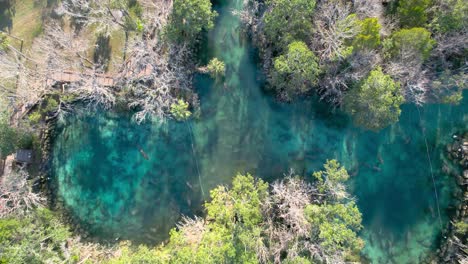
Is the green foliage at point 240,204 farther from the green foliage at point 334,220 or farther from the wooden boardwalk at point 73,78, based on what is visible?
the wooden boardwalk at point 73,78

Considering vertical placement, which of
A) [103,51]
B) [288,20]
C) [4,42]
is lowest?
[4,42]

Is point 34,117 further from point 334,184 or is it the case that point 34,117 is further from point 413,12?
point 413,12

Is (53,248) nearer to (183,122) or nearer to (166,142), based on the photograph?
(166,142)

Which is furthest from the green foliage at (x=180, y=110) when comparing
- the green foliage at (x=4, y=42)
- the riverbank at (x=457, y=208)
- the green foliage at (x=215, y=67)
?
the riverbank at (x=457, y=208)

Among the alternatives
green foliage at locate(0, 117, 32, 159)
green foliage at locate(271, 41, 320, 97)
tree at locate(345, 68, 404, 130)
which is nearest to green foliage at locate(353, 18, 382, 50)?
tree at locate(345, 68, 404, 130)

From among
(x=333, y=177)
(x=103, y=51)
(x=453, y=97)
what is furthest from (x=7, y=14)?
(x=453, y=97)

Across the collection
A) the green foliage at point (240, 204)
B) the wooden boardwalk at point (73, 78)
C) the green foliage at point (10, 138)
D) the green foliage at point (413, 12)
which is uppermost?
the green foliage at point (413, 12)
